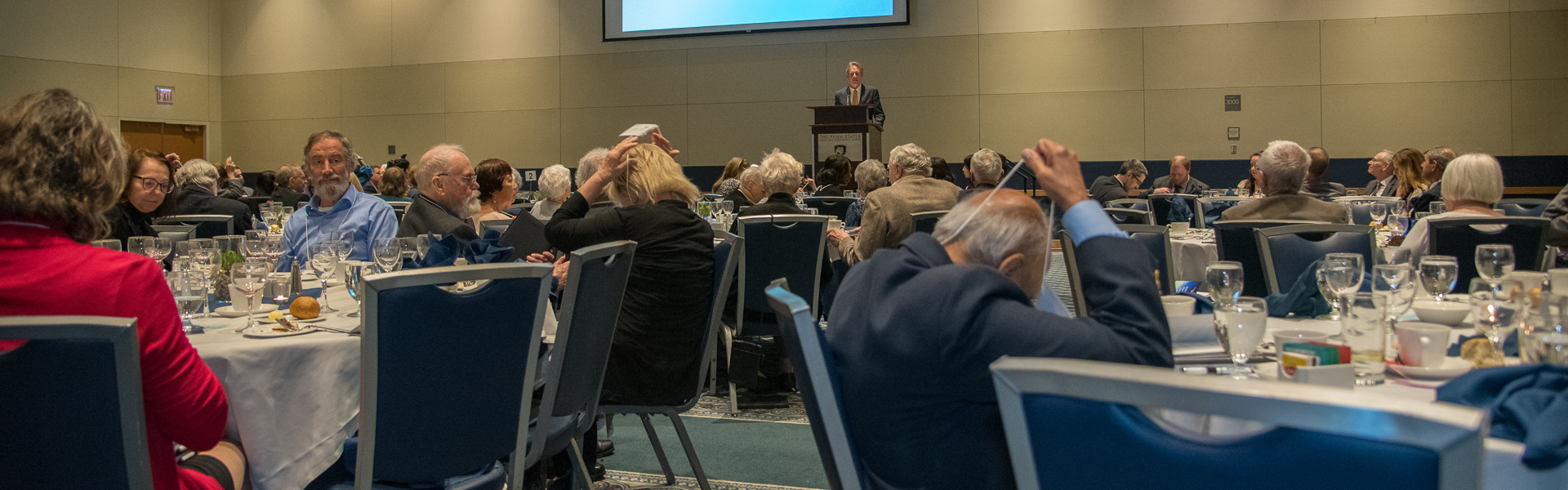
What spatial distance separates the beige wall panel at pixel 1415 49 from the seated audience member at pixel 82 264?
12.6 metres

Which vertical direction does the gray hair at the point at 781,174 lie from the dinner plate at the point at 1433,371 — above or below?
above

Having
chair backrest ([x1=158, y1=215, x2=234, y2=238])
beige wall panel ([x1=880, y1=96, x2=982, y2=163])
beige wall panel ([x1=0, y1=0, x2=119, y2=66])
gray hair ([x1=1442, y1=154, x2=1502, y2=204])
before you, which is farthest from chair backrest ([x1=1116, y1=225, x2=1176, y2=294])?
beige wall panel ([x1=0, y1=0, x2=119, y2=66])

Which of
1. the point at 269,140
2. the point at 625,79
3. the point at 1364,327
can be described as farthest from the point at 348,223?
the point at 269,140

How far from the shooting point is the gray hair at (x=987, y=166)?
6.24 metres

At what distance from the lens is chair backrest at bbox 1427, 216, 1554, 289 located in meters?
3.32

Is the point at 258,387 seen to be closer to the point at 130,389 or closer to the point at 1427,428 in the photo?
the point at 130,389

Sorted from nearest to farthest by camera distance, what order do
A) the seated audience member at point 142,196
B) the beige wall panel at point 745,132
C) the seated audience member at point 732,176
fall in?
the seated audience member at point 142,196, the seated audience member at point 732,176, the beige wall panel at point 745,132

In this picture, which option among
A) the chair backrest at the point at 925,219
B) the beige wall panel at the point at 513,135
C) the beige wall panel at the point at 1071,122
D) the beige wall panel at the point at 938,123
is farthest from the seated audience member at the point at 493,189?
the beige wall panel at the point at 513,135

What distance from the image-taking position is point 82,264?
1.41 metres

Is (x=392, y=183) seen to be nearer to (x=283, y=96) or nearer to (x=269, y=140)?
(x=283, y=96)

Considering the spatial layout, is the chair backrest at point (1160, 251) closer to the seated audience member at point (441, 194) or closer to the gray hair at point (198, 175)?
the seated audience member at point (441, 194)

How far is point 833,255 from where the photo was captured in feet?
17.7

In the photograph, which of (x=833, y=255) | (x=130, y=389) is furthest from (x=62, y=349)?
(x=833, y=255)

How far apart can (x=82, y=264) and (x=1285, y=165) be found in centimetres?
417
